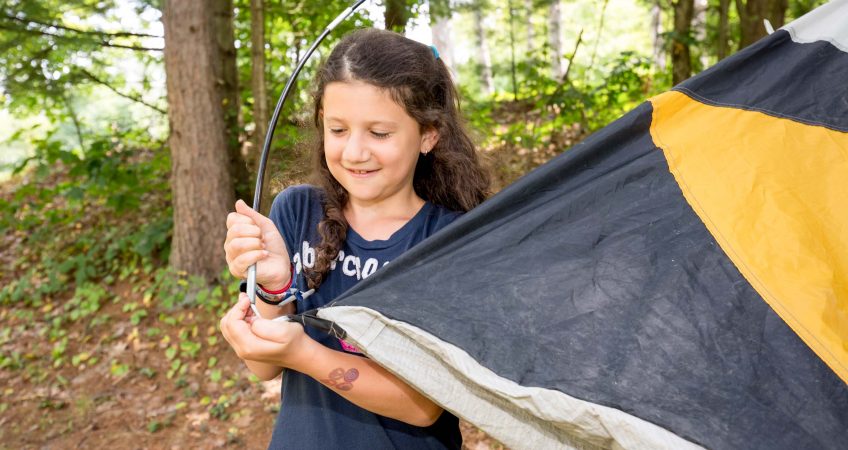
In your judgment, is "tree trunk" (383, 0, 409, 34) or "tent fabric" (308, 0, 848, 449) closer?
"tent fabric" (308, 0, 848, 449)

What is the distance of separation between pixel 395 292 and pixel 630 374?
1.89 feet

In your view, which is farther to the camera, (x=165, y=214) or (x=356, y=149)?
(x=165, y=214)

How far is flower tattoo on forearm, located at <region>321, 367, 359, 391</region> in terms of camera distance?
1.64 metres

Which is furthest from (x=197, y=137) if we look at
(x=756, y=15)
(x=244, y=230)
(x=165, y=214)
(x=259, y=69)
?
(x=756, y=15)

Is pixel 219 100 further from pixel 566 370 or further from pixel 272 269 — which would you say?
pixel 566 370

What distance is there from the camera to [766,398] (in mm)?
1396

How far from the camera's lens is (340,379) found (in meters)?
1.65

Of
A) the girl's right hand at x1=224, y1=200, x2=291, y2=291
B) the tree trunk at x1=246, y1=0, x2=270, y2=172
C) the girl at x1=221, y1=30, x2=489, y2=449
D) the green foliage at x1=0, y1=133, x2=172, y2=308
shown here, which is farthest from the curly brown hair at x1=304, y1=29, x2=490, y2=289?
the green foliage at x1=0, y1=133, x2=172, y2=308

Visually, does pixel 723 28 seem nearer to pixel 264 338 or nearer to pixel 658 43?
pixel 658 43

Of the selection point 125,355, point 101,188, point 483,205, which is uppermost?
point 483,205

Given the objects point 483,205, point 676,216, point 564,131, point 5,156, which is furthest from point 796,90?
point 5,156

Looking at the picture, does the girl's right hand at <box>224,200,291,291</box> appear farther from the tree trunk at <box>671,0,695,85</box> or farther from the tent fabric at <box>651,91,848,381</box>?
the tree trunk at <box>671,0,695,85</box>

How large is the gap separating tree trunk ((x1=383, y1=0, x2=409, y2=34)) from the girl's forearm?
496 cm

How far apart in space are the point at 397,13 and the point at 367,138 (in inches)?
194
